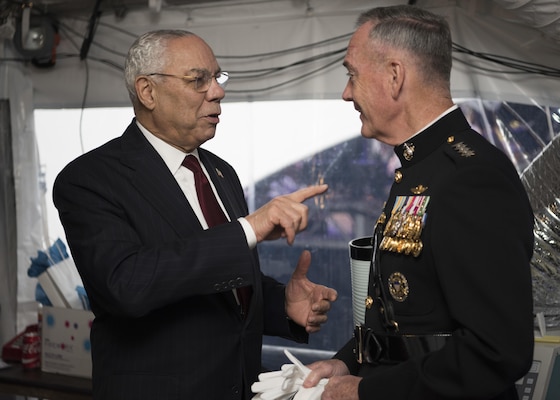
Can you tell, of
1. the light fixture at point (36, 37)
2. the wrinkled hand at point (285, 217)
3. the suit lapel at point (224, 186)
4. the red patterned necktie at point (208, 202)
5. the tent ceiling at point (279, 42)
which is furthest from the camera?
the light fixture at point (36, 37)

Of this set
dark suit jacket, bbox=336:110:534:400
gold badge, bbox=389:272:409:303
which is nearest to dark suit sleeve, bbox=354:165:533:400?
dark suit jacket, bbox=336:110:534:400

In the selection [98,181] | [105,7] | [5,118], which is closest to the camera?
[98,181]

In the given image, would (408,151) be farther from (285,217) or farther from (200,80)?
(200,80)

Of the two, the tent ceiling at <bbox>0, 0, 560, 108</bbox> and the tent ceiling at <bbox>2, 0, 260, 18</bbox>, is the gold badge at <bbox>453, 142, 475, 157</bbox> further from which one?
the tent ceiling at <bbox>2, 0, 260, 18</bbox>

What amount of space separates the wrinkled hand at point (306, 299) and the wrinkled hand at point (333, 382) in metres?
0.36

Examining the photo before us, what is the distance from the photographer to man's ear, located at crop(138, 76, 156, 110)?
6.72ft

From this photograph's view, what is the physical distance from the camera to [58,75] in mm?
3949

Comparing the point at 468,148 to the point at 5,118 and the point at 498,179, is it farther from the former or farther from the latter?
the point at 5,118

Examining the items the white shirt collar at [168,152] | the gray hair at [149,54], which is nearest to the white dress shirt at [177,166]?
the white shirt collar at [168,152]

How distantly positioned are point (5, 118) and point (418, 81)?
3.26 meters

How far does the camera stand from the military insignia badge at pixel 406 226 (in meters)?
1.38

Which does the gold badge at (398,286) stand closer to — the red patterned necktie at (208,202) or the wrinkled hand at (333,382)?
the wrinkled hand at (333,382)

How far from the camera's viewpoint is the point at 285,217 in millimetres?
1600

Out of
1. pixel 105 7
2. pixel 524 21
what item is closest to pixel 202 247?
pixel 524 21
